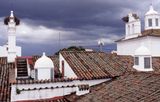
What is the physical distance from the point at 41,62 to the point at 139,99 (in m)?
8.82

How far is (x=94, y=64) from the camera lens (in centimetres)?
2153

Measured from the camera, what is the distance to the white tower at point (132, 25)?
31.4m

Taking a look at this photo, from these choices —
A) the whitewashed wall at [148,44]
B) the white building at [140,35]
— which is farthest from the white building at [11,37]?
the whitewashed wall at [148,44]

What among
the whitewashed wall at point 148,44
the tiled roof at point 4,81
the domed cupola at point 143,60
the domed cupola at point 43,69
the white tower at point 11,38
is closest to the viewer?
the tiled roof at point 4,81

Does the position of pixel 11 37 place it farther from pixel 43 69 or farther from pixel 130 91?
pixel 130 91

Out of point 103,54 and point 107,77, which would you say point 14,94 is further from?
point 103,54

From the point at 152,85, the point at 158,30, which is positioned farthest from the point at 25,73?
the point at 158,30

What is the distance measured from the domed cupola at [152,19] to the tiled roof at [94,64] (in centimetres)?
1147

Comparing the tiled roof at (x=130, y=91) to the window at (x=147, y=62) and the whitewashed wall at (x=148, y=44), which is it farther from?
the whitewashed wall at (x=148, y=44)

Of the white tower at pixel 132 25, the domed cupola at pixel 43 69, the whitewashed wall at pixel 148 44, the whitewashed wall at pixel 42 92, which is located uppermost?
the white tower at pixel 132 25

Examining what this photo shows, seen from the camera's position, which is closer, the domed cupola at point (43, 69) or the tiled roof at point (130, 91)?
the tiled roof at point (130, 91)

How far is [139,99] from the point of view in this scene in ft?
40.9

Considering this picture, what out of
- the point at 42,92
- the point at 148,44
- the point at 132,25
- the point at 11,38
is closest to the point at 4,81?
the point at 42,92

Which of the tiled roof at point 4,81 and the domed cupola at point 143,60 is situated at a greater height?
the domed cupola at point 143,60
